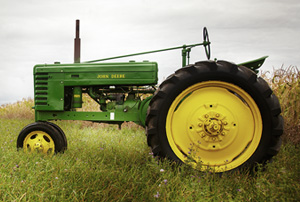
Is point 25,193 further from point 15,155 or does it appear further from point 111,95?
point 111,95

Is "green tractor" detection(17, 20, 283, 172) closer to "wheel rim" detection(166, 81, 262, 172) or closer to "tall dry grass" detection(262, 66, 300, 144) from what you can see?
"wheel rim" detection(166, 81, 262, 172)

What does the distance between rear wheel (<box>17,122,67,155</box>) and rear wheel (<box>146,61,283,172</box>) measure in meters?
1.52

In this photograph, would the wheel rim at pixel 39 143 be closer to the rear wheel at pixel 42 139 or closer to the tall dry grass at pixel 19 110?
the rear wheel at pixel 42 139

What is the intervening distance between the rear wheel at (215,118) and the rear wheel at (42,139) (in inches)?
59.7

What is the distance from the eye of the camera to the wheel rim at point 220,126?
3363 millimetres

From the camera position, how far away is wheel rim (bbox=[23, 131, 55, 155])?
4074mm

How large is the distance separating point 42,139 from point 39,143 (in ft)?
0.22

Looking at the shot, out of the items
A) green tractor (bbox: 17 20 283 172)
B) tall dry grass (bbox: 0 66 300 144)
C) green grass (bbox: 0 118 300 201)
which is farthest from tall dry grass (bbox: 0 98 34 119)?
green tractor (bbox: 17 20 283 172)

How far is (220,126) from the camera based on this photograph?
3334 mm

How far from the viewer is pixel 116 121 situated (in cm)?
413

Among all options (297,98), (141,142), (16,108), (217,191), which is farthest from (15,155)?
(16,108)

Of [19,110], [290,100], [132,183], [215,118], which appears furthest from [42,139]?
[19,110]

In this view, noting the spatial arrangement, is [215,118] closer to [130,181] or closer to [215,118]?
[215,118]

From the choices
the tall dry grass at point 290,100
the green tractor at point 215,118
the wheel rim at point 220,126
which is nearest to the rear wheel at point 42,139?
the green tractor at point 215,118
